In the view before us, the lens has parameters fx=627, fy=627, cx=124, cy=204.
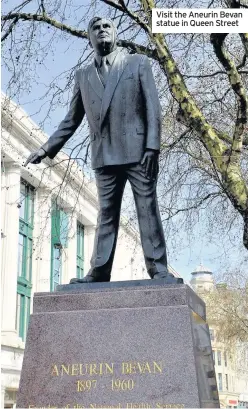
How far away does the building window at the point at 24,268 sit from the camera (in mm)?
32031

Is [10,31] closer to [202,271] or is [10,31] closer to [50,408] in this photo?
[50,408]

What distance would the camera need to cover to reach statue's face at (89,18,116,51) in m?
5.93

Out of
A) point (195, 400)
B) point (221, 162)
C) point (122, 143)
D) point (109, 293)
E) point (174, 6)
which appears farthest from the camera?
point (174, 6)

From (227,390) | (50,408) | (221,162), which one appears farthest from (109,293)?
(227,390)

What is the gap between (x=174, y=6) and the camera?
37.2 ft

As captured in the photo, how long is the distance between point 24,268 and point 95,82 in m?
28.0

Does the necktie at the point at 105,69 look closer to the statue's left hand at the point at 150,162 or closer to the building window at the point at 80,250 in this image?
the statue's left hand at the point at 150,162

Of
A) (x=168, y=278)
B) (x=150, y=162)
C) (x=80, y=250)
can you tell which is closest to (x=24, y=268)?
(x=80, y=250)

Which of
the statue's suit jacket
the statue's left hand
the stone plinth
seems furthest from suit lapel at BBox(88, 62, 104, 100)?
the stone plinth

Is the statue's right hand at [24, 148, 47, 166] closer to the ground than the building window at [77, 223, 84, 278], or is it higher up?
closer to the ground

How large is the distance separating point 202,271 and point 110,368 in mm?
73773

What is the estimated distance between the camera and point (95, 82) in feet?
19.5

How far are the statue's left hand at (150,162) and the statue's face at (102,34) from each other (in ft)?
3.80

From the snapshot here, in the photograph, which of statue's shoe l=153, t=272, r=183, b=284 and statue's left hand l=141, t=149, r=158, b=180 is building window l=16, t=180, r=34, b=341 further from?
statue's shoe l=153, t=272, r=183, b=284
